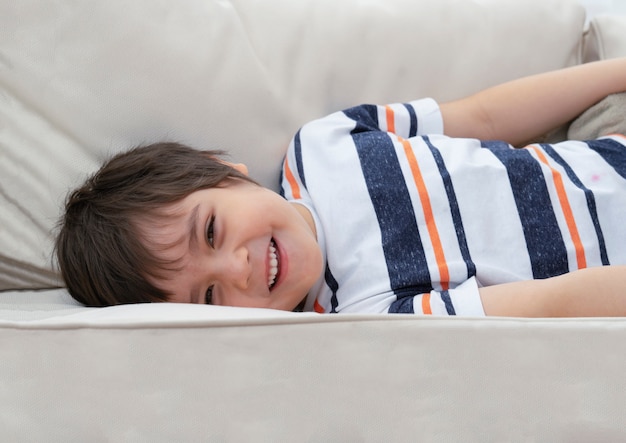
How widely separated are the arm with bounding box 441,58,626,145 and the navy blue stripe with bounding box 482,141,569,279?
0.11m

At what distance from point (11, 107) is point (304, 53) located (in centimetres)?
46

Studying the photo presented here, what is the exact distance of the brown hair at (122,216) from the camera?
93 centimetres

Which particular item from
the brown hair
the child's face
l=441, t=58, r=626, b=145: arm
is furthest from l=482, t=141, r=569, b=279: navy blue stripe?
the brown hair

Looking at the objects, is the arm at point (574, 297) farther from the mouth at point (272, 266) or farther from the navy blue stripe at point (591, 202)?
the mouth at point (272, 266)

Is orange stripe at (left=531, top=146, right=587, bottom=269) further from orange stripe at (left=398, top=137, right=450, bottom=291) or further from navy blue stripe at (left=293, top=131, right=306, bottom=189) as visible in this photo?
navy blue stripe at (left=293, top=131, right=306, bottom=189)

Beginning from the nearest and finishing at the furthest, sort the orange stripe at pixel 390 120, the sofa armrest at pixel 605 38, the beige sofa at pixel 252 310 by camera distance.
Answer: the beige sofa at pixel 252 310
the orange stripe at pixel 390 120
the sofa armrest at pixel 605 38

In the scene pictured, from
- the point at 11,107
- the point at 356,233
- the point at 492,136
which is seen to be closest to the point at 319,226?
the point at 356,233

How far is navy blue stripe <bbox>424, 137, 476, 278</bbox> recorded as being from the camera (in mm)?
995

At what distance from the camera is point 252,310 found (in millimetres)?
718

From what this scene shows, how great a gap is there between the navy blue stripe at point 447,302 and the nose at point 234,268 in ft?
0.86

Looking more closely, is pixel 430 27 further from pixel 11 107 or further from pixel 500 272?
pixel 11 107

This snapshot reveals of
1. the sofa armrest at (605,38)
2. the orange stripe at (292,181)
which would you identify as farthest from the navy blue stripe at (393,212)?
the sofa armrest at (605,38)

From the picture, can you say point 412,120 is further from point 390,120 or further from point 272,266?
point 272,266

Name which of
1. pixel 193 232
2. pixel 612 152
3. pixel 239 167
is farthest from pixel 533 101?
pixel 193 232
